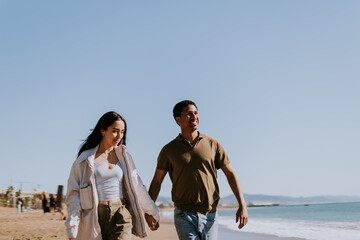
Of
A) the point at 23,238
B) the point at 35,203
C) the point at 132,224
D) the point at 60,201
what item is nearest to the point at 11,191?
the point at 35,203

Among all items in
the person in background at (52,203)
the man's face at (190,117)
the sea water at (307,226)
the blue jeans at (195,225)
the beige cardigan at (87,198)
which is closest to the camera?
the beige cardigan at (87,198)

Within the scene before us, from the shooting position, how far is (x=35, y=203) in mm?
34812

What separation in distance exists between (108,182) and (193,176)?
0.80 m

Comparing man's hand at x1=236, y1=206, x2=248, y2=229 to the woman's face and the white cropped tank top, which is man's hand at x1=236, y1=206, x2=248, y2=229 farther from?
the woman's face

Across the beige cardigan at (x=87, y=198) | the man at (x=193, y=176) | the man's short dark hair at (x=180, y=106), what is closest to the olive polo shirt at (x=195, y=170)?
the man at (x=193, y=176)

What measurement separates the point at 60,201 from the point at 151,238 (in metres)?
13.0

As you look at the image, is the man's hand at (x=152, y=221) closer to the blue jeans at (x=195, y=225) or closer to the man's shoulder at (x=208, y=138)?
the blue jeans at (x=195, y=225)

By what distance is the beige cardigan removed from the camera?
3.76 meters

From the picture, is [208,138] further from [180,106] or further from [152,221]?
[152,221]

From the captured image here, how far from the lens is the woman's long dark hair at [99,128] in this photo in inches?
158

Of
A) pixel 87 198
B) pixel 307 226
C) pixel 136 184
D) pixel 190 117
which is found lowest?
Answer: pixel 307 226

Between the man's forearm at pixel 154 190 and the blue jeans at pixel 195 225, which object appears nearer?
the blue jeans at pixel 195 225

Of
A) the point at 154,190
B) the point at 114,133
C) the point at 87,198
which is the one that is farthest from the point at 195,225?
the point at 114,133

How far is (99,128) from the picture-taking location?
13.4ft
